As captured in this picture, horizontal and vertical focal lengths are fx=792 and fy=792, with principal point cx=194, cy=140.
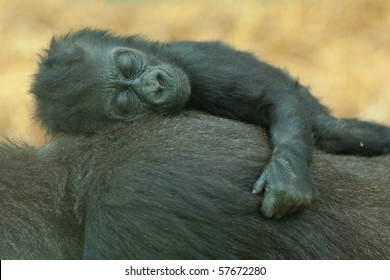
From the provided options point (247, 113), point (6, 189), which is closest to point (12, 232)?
point (6, 189)

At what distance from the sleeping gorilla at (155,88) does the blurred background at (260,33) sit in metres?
1.36

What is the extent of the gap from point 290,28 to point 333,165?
6.21 feet

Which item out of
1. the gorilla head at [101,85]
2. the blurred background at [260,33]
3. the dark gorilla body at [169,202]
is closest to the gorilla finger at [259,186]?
the dark gorilla body at [169,202]

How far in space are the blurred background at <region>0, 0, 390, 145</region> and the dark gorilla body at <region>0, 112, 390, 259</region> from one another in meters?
1.51

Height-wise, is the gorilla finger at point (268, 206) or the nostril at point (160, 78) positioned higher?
the nostril at point (160, 78)

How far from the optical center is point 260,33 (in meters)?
3.62

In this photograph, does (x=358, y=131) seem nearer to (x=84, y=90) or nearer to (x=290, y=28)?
(x=84, y=90)

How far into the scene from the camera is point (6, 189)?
64.2 inches

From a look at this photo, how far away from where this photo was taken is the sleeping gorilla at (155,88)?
1.72 metres

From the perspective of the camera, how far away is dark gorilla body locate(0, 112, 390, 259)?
1.49 metres

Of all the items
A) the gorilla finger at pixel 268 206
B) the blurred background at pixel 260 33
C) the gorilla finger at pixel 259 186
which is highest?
the blurred background at pixel 260 33

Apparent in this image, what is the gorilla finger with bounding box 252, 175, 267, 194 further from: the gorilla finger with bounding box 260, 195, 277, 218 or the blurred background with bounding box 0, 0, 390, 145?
the blurred background with bounding box 0, 0, 390, 145

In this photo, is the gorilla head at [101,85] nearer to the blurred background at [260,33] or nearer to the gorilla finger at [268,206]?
the gorilla finger at [268,206]

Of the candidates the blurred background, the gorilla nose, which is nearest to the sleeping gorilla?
the gorilla nose
